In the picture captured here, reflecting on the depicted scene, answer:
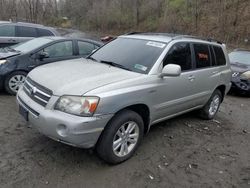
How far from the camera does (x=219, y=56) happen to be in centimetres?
593

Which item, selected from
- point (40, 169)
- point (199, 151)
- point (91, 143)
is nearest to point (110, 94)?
point (91, 143)

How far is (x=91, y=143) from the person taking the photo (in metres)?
3.44

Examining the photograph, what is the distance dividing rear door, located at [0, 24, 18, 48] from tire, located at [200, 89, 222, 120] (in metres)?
6.60

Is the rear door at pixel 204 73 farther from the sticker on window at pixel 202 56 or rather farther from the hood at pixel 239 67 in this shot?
the hood at pixel 239 67

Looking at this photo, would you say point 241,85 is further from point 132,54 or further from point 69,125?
point 69,125

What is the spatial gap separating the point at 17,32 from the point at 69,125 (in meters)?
7.28

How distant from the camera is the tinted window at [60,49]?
22.6 ft

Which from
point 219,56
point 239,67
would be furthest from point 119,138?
point 239,67

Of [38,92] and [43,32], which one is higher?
[43,32]

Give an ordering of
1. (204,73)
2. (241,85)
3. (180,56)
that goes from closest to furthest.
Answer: (180,56) < (204,73) < (241,85)

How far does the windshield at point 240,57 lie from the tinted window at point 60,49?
584cm

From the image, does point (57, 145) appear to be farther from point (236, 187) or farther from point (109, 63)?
point (236, 187)

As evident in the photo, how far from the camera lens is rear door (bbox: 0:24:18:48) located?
9227mm

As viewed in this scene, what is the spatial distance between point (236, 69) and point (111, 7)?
3013 centimetres
